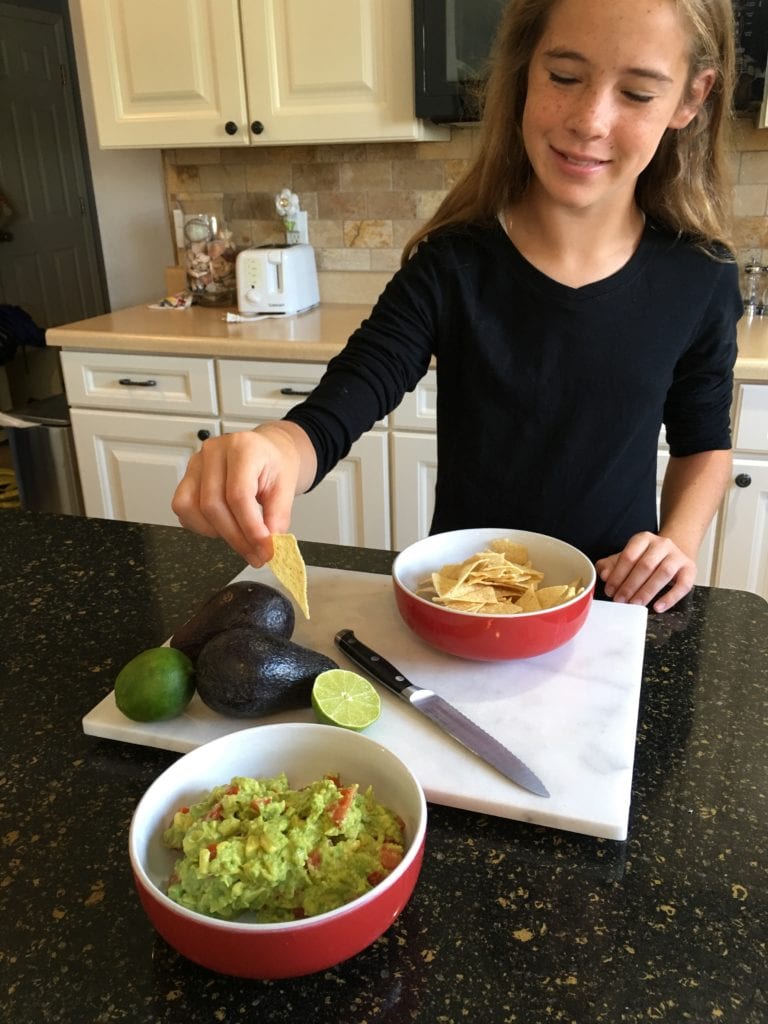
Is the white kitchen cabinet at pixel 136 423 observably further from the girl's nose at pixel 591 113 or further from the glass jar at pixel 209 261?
the girl's nose at pixel 591 113

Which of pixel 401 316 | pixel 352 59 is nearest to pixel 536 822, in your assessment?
pixel 401 316

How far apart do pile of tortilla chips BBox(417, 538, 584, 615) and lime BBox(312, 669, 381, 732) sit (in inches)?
4.9

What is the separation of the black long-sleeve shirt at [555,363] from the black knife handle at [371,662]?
1.19 ft

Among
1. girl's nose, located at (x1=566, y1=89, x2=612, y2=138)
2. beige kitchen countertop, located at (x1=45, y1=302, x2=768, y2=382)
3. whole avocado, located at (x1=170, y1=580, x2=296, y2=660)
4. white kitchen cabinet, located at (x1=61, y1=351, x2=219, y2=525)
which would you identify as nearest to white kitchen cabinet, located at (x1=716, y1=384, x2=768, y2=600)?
beige kitchen countertop, located at (x1=45, y1=302, x2=768, y2=382)

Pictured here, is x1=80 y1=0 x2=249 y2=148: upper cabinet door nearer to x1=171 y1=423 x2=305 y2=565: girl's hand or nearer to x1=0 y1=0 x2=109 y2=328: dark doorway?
x1=171 y1=423 x2=305 y2=565: girl's hand

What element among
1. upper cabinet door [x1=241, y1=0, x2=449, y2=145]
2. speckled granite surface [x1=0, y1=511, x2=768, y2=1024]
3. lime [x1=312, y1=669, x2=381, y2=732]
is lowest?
speckled granite surface [x1=0, y1=511, x2=768, y2=1024]

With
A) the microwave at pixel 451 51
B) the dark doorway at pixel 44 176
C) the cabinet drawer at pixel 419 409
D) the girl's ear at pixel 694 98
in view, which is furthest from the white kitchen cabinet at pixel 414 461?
the dark doorway at pixel 44 176

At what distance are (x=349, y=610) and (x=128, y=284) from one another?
2993mm

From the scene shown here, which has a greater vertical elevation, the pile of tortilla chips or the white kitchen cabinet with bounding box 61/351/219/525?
the pile of tortilla chips

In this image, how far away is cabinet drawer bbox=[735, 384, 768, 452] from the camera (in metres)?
1.90

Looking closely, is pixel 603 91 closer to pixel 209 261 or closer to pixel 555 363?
pixel 555 363

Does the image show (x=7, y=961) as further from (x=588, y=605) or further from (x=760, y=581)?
(x=760, y=581)

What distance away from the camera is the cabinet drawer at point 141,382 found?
2.35m

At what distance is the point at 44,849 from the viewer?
2.06ft
